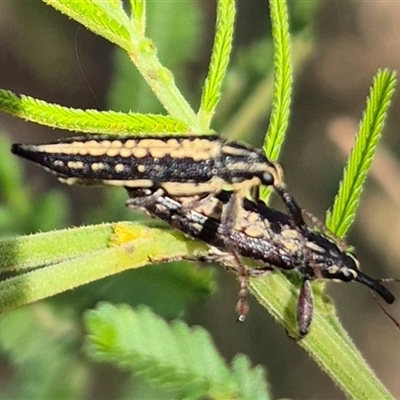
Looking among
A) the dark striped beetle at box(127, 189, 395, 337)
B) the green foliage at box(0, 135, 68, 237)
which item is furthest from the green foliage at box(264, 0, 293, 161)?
the green foliage at box(0, 135, 68, 237)

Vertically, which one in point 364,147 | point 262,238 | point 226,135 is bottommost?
point 226,135

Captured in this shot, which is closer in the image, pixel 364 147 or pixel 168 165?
pixel 364 147

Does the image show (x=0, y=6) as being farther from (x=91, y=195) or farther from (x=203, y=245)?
(x=203, y=245)

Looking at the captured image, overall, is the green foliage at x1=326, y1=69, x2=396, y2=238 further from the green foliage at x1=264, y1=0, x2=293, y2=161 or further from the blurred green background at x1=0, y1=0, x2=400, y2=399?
the blurred green background at x1=0, y1=0, x2=400, y2=399

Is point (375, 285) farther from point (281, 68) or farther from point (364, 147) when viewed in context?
point (281, 68)

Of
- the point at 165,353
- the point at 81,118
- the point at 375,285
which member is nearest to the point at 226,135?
the point at 375,285

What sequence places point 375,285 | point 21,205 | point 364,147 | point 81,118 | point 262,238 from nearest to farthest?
point 81,118
point 364,147
point 262,238
point 375,285
point 21,205

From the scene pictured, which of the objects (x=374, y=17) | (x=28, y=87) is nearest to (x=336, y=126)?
(x=374, y=17)
